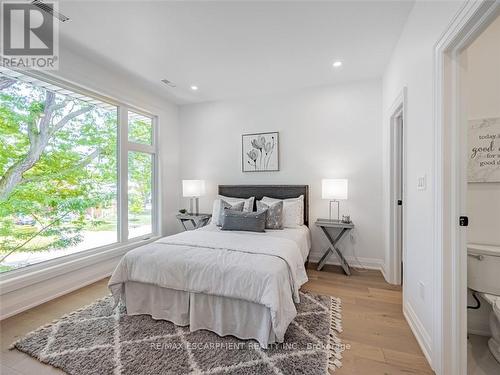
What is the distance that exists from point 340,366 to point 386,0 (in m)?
2.79

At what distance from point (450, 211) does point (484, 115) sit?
1.05 meters

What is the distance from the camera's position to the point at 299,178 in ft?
11.9

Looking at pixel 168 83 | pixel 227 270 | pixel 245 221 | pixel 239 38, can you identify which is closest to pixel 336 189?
pixel 245 221

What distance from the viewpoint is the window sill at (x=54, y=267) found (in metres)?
2.14

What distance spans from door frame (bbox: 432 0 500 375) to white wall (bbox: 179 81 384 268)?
1917mm

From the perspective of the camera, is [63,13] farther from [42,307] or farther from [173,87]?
[42,307]

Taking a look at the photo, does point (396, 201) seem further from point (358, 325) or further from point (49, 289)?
point (49, 289)

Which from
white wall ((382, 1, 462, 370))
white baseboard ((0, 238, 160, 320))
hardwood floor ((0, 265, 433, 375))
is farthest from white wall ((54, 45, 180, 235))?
white wall ((382, 1, 462, 370))

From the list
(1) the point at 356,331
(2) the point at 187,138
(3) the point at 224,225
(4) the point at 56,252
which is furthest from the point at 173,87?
(1) the point at 356,331

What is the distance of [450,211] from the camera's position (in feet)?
4.44

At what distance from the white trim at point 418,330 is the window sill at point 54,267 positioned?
3479 millimetres

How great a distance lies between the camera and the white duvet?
1.66m

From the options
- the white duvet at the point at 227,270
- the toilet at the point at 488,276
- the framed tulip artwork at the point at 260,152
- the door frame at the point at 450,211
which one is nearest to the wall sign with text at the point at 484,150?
the toilet at the point at 488,276

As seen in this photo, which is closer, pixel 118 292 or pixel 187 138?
pixel 118 292
